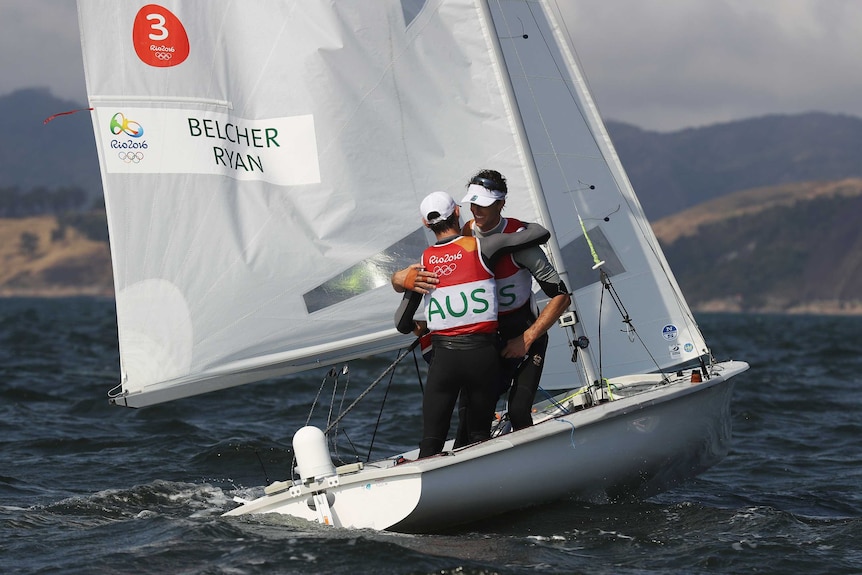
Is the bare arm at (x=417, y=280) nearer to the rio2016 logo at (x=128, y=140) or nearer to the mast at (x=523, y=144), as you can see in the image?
the mast at (x=523, y=144)

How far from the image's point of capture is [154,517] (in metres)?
6.02

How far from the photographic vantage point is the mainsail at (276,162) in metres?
6.18

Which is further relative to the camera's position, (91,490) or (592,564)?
(91,490)

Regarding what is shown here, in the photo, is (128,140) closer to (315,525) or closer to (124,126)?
(124,126)

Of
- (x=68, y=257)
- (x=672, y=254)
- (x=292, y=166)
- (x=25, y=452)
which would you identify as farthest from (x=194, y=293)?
(x=672, y=254)

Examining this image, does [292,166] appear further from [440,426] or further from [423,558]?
[423,558]

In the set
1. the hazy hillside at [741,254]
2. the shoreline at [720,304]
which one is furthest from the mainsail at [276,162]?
the hazy hillside at [741,254]

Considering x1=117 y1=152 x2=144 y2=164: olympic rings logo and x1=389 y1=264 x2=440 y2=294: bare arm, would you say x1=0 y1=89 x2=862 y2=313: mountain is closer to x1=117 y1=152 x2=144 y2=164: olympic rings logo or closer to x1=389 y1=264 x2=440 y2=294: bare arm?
x1=117 y1=152 x2=144 y2=164: olympic rings logo

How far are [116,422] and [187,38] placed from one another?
16.8ft

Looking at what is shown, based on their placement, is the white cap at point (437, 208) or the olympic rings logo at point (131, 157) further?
the olympic rings logo at point (131, 157)

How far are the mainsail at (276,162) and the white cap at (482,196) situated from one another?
0.88m

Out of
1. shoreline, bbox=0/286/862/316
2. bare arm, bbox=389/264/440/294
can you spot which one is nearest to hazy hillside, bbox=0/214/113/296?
shoreline, bbox=0/286/862/316

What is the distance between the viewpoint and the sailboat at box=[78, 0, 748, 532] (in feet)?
20.2

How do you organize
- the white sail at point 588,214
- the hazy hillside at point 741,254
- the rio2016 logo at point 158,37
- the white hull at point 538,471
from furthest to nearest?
the hazy hillside at point 741,254 < the white sail at point 588,214 < the rio2016 logo at point 158,37 < the white hull at point 538,471
